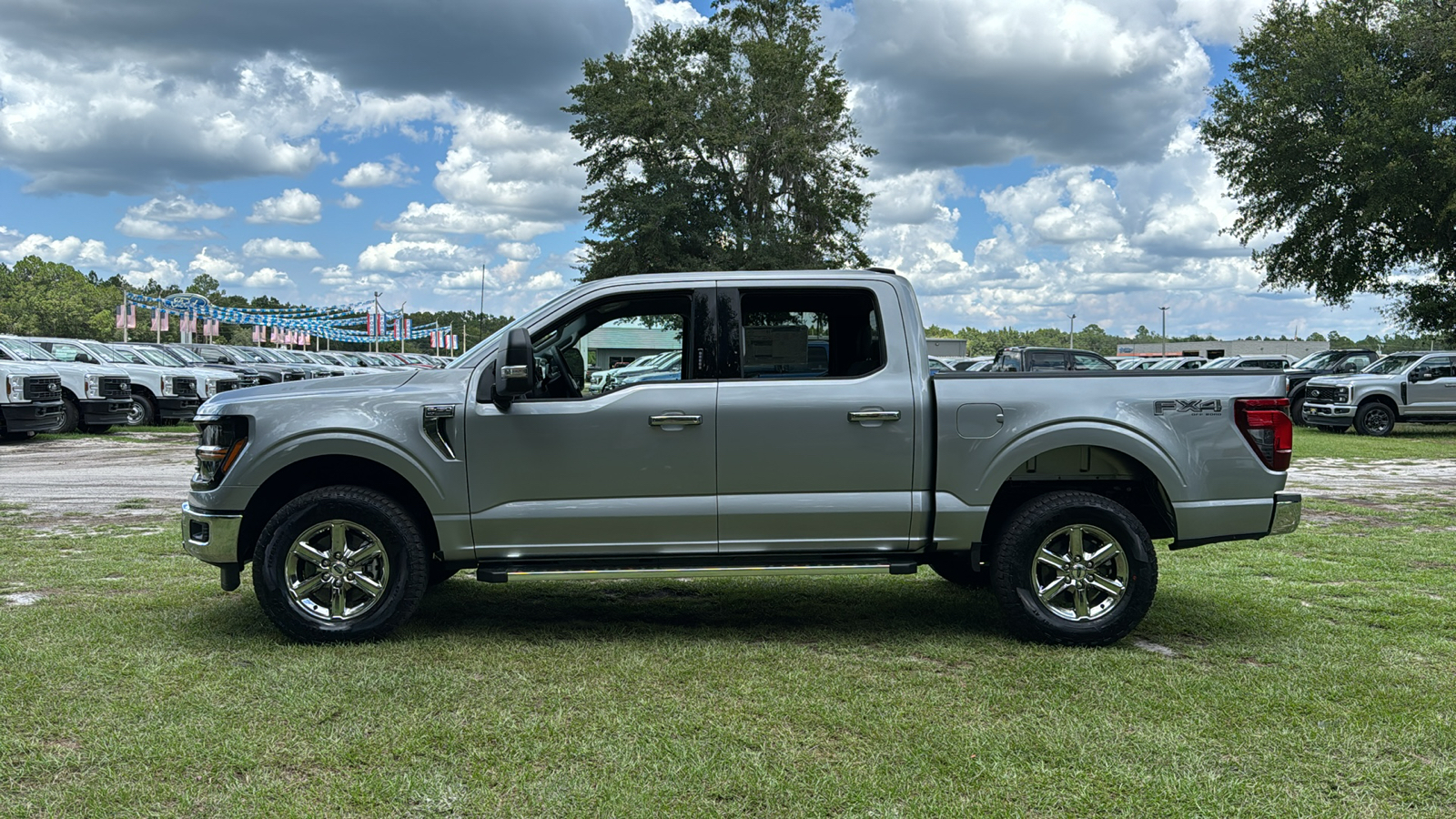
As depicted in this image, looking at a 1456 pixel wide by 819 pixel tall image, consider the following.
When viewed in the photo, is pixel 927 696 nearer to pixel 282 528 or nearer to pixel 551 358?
pixel 551 358

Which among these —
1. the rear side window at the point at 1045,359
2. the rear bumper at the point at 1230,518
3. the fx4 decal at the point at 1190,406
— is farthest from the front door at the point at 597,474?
A: the rear side window at the point at 1045,359

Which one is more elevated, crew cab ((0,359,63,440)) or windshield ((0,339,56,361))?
windshield ((0,339,56,361))

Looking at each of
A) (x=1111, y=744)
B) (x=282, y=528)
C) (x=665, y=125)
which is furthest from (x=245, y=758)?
(x=665, y=125)

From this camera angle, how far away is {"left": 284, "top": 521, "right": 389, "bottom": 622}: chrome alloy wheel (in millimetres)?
5453

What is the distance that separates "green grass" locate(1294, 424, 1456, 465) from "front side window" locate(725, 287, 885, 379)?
13395 mm

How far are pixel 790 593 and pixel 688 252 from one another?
30.0m

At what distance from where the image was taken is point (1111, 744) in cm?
405

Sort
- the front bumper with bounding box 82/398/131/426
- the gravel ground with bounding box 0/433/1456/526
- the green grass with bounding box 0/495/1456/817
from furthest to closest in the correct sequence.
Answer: the front bumper with bounding box 82/398/131/426, the gravel ground with bounding box 0/433/1456/526, the green grass with bounding box 0/495/1456/817

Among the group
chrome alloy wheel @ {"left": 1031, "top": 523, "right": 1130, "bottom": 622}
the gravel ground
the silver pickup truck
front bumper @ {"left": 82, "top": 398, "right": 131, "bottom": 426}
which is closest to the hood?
the silver pickup truck

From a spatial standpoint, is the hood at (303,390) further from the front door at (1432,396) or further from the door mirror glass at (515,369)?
the front door at (1432,396)

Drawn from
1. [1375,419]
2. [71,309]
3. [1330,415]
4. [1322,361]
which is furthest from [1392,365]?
[71,309]

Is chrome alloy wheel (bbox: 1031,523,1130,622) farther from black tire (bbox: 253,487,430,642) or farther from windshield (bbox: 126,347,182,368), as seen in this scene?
windshield (bbox: 126,347,182,368)

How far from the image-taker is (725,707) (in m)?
4.48

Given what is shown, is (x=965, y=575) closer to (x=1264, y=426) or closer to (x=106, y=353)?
(x=1264, y=426)
